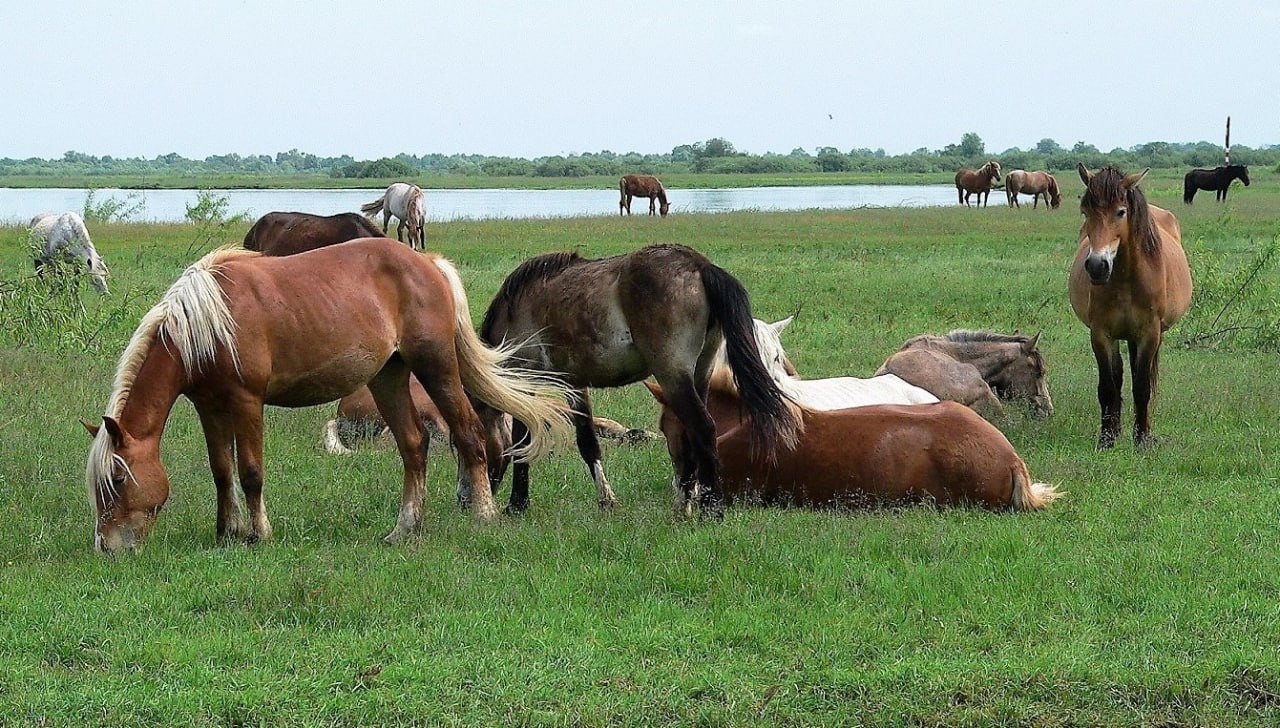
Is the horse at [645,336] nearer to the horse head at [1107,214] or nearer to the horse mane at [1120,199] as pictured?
the horse head at [1107,214]

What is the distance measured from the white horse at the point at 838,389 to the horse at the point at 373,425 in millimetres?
1165

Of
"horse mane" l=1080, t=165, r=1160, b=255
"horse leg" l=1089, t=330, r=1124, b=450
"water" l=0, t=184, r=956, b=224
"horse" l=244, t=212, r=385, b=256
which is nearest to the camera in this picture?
"horse mane" l=1080, t=165, r=1160, b=255

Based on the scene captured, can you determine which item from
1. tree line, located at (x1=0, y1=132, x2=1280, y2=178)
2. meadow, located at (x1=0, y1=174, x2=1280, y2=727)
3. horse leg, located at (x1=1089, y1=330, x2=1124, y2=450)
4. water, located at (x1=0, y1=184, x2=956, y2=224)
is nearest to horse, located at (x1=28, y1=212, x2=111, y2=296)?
meadow, located at (x1=0, y1=174, x2=1280, y2=727)

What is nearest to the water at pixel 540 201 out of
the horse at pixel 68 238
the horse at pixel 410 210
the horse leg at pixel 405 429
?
the horse at pixel 410 210

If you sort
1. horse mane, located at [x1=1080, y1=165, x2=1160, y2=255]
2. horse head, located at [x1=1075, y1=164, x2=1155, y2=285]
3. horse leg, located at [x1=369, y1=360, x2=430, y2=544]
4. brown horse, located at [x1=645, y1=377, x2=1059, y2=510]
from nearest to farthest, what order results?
1. horse leg, located at [x1=369, y1=360, x2=430, y2=544]
2. brown horse, located at [x1=645, y1=377, x2=1059, y2=510]
3. horse head, located at [x1=1075, y1=164, x2=1155, y2=285]
4. horse mane, located at [x1=1080, y1=165, x2=1160, y2=255]

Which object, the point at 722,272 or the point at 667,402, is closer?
the point at 722,272

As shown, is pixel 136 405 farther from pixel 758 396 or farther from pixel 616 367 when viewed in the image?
pixel 758 396

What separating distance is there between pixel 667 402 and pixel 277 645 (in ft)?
9.81

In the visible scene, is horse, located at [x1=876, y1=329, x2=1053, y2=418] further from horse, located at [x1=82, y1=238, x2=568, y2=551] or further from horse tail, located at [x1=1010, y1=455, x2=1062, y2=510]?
horse, located at [x1=82, y1=238, x2=568, y2=551]

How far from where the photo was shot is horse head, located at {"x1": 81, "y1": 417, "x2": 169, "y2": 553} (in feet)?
19.6

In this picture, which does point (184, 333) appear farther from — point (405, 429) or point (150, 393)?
point (405, 429)

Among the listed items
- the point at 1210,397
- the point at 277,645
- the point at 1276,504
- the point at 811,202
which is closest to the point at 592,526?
the point at 277,645

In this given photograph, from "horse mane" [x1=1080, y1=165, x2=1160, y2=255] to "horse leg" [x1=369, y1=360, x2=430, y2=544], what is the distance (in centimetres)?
464

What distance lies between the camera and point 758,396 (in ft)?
22.5
